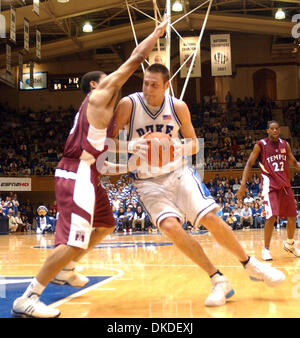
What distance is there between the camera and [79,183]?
3303 millimetres

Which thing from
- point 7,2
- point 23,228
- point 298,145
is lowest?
point 23,228

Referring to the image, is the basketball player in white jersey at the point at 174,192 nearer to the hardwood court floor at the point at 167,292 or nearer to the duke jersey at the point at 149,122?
the duke jersey at the point at 149,122

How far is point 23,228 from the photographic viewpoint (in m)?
20.5

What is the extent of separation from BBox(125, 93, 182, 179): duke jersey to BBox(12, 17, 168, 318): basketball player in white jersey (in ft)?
1.12

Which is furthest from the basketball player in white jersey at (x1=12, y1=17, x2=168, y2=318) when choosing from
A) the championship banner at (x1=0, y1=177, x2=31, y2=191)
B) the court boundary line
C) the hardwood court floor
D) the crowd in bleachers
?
the crowd in bleachers

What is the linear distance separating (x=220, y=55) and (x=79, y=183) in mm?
17524

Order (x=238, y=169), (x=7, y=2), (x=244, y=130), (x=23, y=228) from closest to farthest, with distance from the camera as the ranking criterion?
(x=7, y=2) → (x=23, y=228) → (x=238, y=169) → (x=244, y=130)

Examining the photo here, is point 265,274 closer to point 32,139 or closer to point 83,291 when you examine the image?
point 83,291

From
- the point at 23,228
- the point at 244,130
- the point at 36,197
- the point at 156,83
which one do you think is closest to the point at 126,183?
the point at 23,228

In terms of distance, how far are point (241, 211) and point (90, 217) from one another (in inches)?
581

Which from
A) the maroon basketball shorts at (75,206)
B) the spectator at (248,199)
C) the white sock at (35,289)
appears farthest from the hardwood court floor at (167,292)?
the spectator at (248,199)

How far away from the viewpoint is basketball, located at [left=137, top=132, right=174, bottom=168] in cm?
375

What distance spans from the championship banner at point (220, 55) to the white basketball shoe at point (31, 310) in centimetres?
1751
